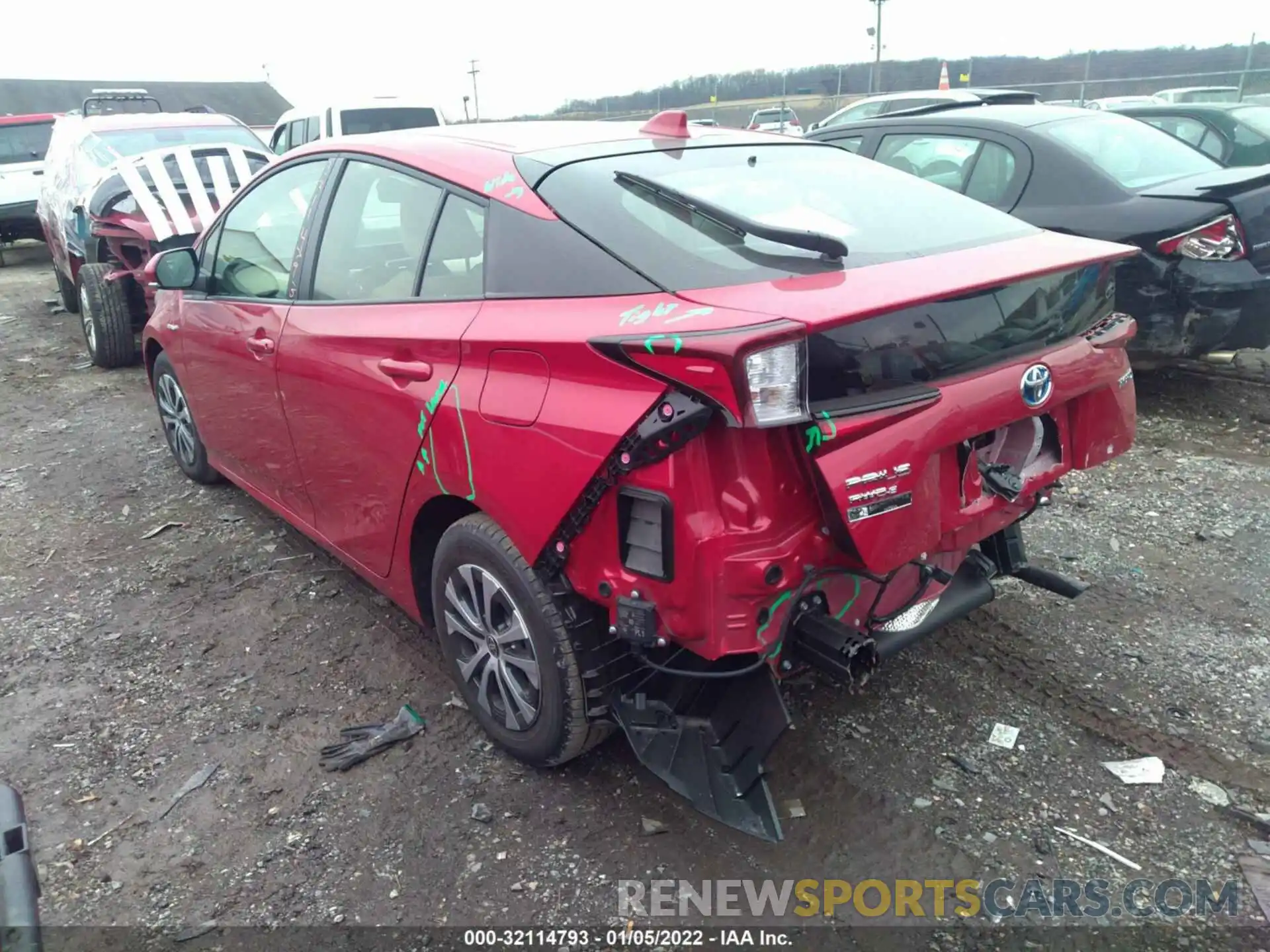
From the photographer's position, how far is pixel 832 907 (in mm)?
2316

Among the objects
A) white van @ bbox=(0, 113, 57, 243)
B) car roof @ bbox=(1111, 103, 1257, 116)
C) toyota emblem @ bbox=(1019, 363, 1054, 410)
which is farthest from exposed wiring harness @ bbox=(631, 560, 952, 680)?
white van @ bbox=(0, 113, 57, 243)

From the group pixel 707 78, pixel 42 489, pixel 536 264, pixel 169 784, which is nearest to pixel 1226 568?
pixel 536 264

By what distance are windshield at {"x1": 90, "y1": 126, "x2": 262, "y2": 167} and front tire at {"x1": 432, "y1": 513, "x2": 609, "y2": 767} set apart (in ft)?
24.1

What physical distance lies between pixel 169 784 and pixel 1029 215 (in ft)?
17.6

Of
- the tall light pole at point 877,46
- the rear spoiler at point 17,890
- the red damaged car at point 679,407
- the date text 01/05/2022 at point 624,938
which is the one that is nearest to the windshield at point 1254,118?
the red damaged car at point 679,407

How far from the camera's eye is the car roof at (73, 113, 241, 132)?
898 centimetres

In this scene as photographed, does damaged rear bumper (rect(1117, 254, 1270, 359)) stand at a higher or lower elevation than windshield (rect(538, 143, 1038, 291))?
lower

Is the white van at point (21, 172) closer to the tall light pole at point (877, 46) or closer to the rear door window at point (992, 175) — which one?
the rear door window at point (992, 175)

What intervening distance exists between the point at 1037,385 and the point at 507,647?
5.21 feet

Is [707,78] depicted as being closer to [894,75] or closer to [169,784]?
[894,75]

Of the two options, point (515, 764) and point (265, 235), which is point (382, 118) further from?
point (515, 764)

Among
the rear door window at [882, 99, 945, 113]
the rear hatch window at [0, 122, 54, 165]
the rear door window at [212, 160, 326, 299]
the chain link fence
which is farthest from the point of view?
the chain link fence

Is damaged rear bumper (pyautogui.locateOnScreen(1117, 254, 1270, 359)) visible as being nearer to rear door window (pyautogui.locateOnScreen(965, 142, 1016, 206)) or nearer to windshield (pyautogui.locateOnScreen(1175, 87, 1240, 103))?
rear door window (pyautogui.locateOnScreen(965, 142, 1016, 206))

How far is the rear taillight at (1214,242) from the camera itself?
16.3 ft
